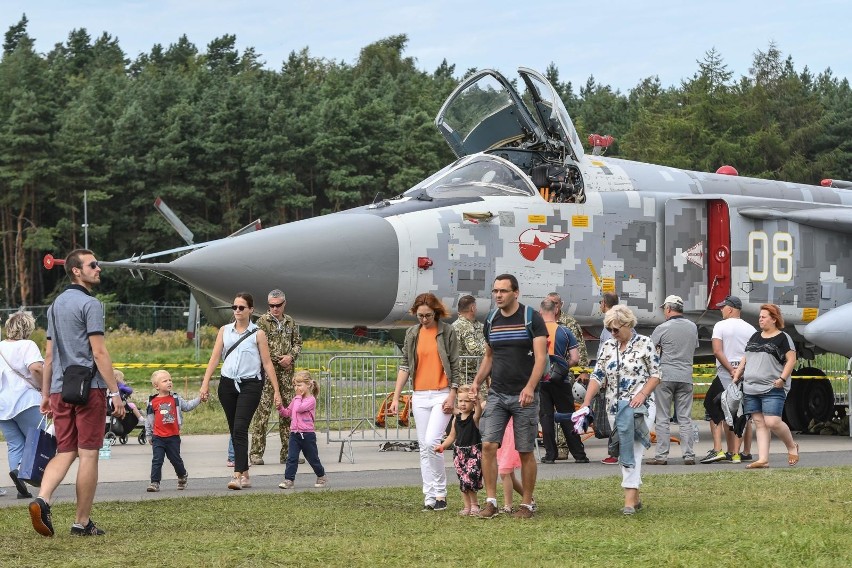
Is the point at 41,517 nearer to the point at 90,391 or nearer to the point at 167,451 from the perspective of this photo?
the point at 90,391

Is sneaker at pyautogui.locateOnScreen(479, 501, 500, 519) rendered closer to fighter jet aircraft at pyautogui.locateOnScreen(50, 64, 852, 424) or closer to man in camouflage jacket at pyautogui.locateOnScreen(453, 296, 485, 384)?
man in camouflage jacket at pyautogui.locateOnScreen(453, 296, 485, 384)

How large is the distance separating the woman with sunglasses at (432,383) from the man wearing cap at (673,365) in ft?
12.9

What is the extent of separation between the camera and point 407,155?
64938mm

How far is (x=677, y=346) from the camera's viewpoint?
13367mm

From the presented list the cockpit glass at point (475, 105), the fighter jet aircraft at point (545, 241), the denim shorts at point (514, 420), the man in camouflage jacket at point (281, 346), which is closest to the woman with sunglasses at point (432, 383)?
the denim shorts at point (514, 420)

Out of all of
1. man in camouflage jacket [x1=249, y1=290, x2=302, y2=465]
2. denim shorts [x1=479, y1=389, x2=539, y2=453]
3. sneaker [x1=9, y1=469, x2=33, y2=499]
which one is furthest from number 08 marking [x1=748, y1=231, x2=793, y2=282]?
sneaker [x1=9, y1=469, x2=33, y2=499]

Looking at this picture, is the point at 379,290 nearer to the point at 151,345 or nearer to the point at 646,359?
the point at 646,359

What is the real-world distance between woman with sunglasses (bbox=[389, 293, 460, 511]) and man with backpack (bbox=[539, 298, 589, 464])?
142 inches

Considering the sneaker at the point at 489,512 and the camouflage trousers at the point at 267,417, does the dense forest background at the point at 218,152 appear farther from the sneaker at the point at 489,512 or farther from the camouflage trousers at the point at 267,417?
the sneaker at the point at 489,512

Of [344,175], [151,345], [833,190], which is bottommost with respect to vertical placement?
[151,345]

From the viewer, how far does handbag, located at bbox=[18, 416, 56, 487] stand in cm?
Result: 913

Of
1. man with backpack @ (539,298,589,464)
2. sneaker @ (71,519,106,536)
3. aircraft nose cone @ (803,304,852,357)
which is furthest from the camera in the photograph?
aircraft nose cone @ (803,304,852,357)

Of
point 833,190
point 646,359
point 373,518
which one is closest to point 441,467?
point 373,518

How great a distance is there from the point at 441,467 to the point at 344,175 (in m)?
53.5
